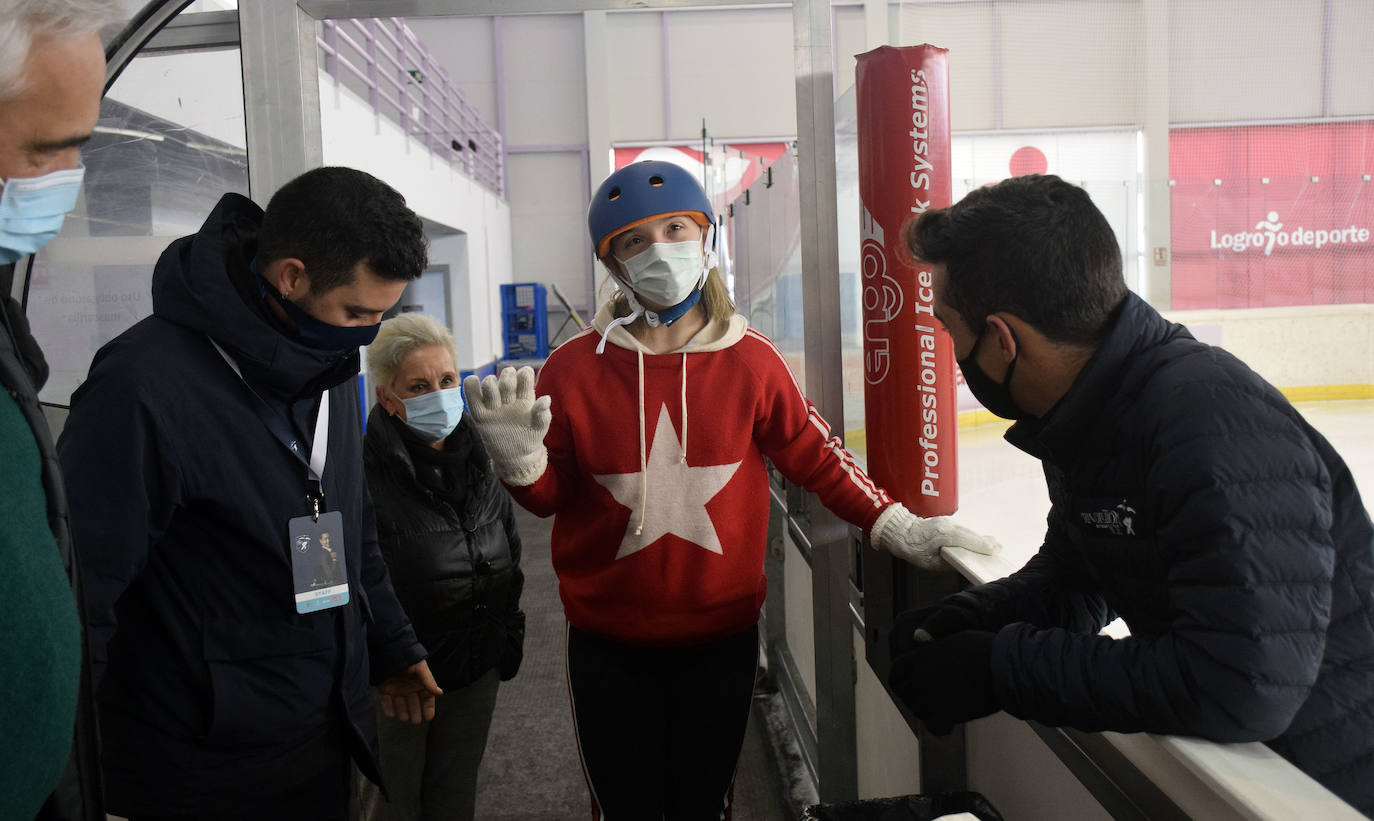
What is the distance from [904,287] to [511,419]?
2.70 feet

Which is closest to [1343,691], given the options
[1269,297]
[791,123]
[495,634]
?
[495,634]

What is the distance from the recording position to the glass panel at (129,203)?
2.26 metres

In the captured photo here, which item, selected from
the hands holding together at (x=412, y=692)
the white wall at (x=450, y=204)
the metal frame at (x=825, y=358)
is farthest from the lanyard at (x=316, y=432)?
the white wall at (x=450, y=204)

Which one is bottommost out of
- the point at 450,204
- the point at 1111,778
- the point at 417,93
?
the point at 1111,778

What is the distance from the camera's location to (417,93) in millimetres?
9734

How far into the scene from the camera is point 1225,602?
0.77 metres

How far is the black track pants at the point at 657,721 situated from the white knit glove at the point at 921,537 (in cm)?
35

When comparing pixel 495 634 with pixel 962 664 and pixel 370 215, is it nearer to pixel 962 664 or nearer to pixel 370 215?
pixel 370 215

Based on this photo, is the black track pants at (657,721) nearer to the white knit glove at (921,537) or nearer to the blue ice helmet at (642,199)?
the white knit glove at (921,537)

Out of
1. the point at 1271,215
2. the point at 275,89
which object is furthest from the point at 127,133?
the point at 1271,215

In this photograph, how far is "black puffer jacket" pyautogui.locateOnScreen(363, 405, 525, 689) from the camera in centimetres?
207

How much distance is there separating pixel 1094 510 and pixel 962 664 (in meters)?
0.24

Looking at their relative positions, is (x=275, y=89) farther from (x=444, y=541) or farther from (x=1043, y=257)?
(x=1043, y=257)

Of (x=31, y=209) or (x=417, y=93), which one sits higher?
(x=417, y=93)
